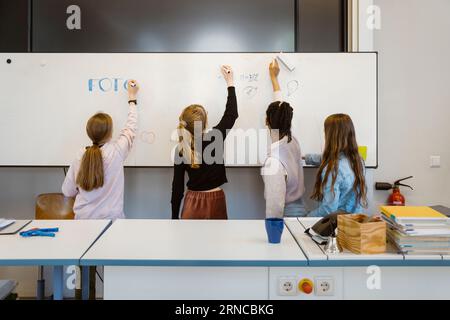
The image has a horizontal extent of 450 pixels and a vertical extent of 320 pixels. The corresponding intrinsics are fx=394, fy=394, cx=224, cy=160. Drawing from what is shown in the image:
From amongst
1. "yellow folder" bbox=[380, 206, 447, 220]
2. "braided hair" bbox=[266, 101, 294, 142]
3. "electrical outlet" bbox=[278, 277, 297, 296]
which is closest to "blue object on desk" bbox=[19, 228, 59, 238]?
"electrical outlet" bbox=[278, 277, 297, 296]

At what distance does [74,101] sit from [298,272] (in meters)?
2.12

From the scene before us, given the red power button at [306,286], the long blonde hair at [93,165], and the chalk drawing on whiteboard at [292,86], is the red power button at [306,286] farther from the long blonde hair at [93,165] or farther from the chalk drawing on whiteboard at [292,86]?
the chalk drawing on whiteboard at [292,86]

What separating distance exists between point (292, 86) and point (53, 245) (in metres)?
1.94

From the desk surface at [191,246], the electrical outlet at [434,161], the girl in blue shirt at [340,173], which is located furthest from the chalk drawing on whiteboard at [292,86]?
the electrical outlet at [434,161]

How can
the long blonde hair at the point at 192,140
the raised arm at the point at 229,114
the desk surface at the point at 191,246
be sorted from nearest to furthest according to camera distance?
the desk surface at the point at 191,246 → the long blonde hair at the point at 192,140 → the raised arm at the point at 229,114

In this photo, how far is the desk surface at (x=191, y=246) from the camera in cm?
146

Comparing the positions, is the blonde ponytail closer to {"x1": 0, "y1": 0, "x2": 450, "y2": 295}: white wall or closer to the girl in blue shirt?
{"x1": 0, "y1": 0, "x2": 450, "y2": 295}: white wall

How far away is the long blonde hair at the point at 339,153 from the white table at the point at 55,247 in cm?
115

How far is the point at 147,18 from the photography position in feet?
10.00

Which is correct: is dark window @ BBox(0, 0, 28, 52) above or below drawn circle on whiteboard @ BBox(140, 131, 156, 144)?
above

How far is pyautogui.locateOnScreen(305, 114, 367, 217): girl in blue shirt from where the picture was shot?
204 cm

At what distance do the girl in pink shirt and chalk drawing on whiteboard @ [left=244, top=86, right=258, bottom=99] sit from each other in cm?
102
